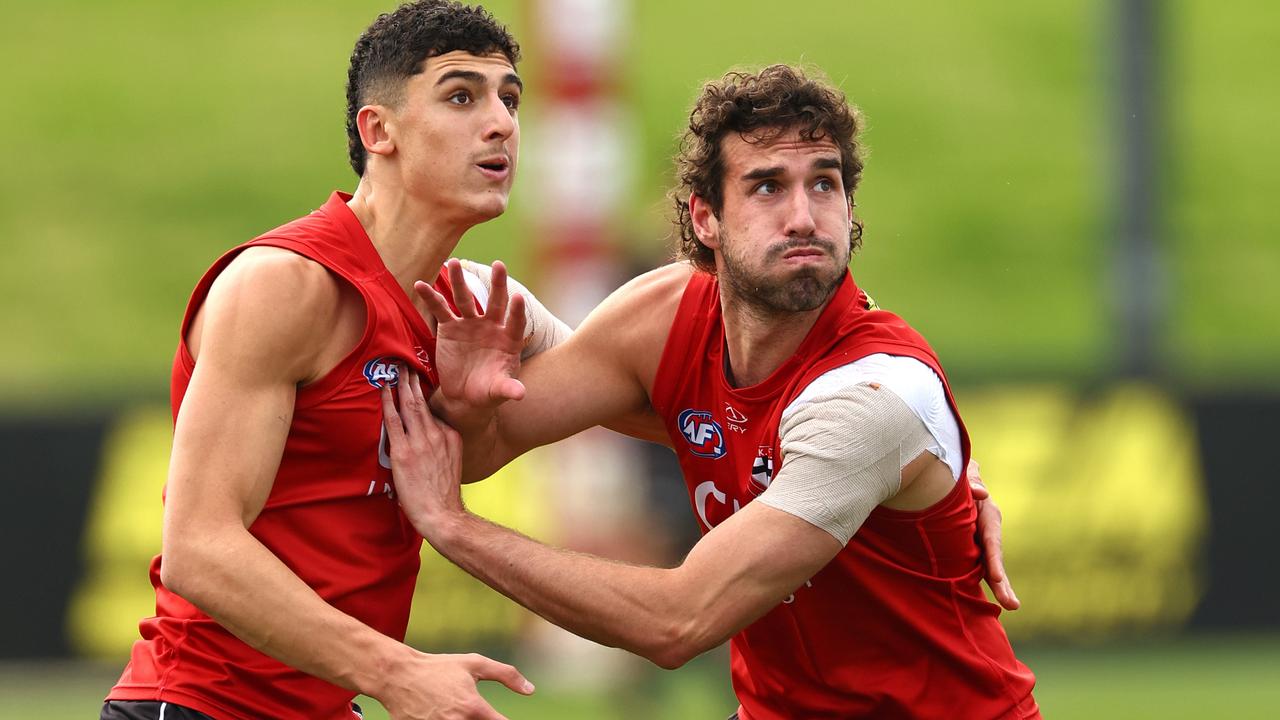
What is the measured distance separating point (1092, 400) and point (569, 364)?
6.29 metres

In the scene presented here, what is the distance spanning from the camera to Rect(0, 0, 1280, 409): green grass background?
1831 cm

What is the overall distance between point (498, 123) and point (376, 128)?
33cm

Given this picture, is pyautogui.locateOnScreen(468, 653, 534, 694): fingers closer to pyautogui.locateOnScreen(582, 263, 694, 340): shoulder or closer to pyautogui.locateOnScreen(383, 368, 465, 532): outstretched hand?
pyautogui.locateOnScreen(383, 368, 465, 532): outstretched hand

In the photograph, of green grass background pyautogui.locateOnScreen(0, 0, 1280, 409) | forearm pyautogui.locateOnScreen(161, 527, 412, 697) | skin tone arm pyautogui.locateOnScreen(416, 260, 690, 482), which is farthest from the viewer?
green grass background pyautogui.locateOnScreen(0, 0, 1280, 409)

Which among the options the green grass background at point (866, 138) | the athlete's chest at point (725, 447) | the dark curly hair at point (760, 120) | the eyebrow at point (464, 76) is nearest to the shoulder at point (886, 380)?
the athlete's chest at point (725, 447)

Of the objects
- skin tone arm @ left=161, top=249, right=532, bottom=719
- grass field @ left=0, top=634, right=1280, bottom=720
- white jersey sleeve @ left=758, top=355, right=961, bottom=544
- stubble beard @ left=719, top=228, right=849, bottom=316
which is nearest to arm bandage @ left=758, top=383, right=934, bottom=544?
white jersey sleeve @ left=758, top=355, right=961, bottom=544

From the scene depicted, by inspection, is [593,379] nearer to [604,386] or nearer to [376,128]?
[604,386]

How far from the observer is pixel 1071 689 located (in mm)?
10688

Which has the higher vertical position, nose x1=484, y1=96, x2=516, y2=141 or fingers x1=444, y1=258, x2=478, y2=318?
nose x1=484, y1=96, x2=516, y2=141

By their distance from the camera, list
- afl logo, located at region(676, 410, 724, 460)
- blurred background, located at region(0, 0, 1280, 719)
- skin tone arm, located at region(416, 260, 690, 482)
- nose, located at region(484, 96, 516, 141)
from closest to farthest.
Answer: nose, located at region(484, 96, 516, 141), afl logo, located at region(676, 410, 724, 460), skin tone arm, located at region(416, 260, 690, 482), blurred background, located at region(0, 0, 1280, 719)

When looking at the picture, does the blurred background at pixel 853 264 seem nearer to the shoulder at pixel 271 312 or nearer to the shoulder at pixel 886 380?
the shoulder at pixel 886 380

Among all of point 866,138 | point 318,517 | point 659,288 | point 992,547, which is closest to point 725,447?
point 659,288

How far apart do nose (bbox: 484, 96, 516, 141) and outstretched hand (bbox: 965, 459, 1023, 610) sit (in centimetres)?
152

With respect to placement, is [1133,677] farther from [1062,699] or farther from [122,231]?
[122,231]
